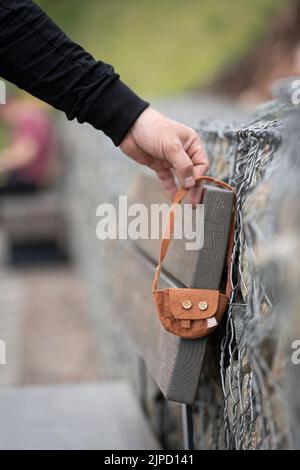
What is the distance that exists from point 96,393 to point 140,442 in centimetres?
63

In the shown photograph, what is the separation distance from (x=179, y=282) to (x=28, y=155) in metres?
8.74

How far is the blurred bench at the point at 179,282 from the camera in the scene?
226 cm

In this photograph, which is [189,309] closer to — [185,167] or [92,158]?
[185,167]

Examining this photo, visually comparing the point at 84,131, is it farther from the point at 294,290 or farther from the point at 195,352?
the point at 294,290

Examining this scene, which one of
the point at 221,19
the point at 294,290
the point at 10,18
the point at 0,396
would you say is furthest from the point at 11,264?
the point at 294,290

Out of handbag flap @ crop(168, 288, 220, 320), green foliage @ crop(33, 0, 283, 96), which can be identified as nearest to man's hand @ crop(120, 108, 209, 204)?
handbag flap @ crop(168, 288, 220, 320)

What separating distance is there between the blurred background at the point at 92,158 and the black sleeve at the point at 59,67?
1.39 m

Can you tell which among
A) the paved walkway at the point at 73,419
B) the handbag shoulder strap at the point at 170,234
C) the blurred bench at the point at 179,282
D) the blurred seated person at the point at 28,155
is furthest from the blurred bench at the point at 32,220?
the handbag shoulder strap at the point at 170,234

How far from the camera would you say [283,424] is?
183 centimetres

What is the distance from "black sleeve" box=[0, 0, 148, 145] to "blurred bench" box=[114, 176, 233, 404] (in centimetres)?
33

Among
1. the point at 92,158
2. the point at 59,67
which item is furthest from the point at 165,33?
the point at 59,67

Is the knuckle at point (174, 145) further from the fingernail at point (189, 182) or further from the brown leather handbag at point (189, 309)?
the brown leather handbag at point (189, 309)

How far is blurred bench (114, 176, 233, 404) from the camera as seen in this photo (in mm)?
2260

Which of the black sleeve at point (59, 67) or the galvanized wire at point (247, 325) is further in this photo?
the black sleeve at point (59, 67)
